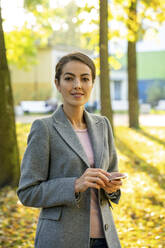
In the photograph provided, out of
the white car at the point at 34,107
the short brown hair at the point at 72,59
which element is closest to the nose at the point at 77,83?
the short brown hair at the point at 72,59

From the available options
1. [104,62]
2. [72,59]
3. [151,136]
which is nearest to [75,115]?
[72,59]

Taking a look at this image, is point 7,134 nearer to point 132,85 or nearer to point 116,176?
point 116,176

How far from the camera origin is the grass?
5902 millimetres

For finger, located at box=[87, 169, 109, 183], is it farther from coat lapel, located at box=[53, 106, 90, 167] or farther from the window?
the window

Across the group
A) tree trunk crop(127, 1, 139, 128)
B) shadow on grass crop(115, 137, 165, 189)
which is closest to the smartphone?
shadow on grass crop(115, 137, 165, 189)

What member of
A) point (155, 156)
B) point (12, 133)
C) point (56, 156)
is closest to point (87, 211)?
point (56, 156)

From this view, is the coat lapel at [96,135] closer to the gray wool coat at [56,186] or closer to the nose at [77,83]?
the gray wool coat at [56,186]

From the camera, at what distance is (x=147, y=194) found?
8141mm

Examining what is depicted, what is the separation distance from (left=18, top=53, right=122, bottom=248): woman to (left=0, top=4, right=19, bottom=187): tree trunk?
16.9ft

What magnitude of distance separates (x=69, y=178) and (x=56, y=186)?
0.09m

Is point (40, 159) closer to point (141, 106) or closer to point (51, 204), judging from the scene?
point (51, 204)

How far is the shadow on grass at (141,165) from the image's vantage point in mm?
9234

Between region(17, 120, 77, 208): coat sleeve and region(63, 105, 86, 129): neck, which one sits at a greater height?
region(63, 105, 86, 129): neck

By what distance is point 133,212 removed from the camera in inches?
283
